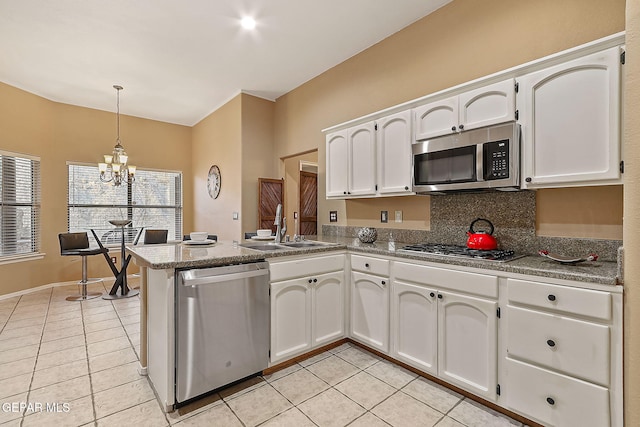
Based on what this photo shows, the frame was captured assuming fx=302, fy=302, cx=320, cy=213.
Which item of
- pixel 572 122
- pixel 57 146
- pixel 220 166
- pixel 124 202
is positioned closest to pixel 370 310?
pixel 572 122

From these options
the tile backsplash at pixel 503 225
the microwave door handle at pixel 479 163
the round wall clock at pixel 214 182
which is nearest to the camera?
the tile backsplash at pixel 503 225

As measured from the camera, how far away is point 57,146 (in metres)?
4.93

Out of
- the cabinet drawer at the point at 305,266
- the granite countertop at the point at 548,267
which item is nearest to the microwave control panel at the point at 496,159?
the granite countertop at the point at 548,267

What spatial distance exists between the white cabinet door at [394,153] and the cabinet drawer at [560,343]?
4.16 ft

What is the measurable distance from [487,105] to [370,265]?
1.44m

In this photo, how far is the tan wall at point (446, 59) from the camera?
1.93 meters

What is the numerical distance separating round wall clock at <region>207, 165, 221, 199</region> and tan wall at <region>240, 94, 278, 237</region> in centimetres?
88

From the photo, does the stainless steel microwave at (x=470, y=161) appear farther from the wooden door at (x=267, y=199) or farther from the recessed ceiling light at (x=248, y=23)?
the wooden door at (x=267, y=199)

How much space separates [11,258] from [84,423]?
403 cm

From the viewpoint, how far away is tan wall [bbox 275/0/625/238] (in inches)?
75.9

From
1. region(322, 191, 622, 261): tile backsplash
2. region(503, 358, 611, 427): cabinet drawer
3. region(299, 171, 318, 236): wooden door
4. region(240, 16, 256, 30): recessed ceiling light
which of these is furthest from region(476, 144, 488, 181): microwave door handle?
region(299, 171, 318, 236): wooden door

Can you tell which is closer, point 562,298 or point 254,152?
point 562,298

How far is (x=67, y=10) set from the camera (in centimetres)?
271

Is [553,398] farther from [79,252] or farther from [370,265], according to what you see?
[79,252]
